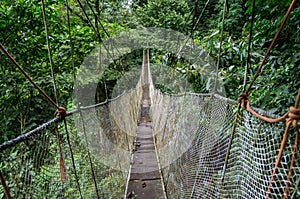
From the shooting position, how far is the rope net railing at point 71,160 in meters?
0.70

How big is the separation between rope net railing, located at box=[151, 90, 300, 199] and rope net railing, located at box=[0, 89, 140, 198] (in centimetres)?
45

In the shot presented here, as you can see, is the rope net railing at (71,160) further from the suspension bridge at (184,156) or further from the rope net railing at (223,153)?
the rope net railing at (223,153)

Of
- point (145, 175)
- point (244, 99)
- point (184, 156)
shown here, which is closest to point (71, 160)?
point (184, 156)

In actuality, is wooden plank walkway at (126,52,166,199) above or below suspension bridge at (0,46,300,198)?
below

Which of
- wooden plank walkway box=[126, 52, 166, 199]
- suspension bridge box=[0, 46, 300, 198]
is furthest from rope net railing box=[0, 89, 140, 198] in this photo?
wooden plank walkway box=[126, 52, 166, 199]

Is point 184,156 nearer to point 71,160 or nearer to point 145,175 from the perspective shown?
point 71,160

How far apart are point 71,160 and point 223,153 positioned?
64cm

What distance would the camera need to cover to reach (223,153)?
94 cm

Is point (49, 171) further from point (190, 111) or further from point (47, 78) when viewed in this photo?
point (47, 78)

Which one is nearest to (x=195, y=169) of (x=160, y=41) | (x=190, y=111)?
(x=190, y=111)

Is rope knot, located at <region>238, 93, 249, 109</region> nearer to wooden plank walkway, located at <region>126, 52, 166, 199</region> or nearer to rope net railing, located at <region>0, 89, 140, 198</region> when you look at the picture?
rope net railing, located at <region>0, 89, 140, 198</region>

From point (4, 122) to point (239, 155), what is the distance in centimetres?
219

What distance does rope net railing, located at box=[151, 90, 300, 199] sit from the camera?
58cm

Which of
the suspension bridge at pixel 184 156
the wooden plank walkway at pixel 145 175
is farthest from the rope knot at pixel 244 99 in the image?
the wooden plank walkway at pixel 145 175
